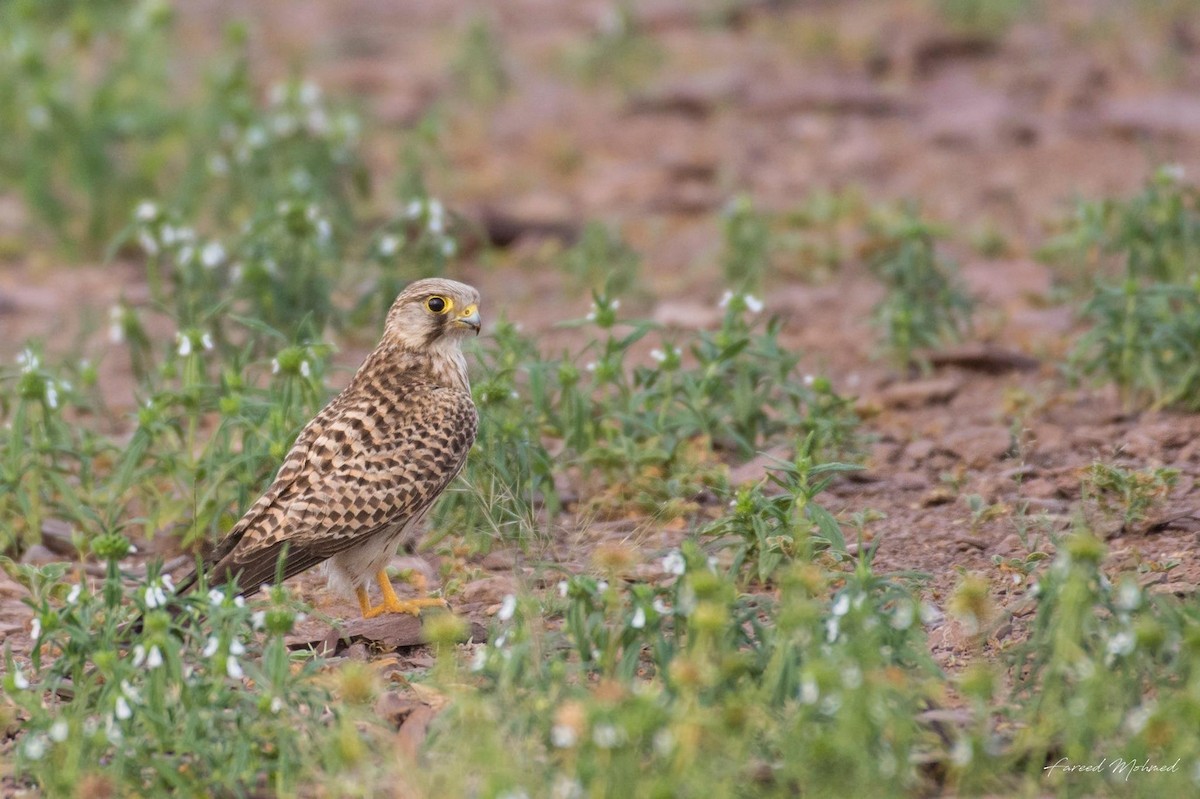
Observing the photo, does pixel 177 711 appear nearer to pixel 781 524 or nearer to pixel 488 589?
pixel 488 589

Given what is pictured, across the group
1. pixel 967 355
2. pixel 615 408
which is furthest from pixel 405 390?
pixel 967 355

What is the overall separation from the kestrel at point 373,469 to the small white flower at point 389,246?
1682 mm

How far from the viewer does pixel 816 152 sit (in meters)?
10.8

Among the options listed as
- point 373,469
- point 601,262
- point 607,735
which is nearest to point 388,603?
point 373,469

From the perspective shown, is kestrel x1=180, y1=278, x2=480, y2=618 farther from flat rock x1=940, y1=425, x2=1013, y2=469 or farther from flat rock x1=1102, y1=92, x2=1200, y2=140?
flat rock x1=1102, y1=92, x2=1200, y2=140

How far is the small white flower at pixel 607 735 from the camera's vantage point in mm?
3857

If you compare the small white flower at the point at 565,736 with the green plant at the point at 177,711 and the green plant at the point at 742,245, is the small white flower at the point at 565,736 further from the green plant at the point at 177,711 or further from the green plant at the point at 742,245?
the green plant at the point at 742,245

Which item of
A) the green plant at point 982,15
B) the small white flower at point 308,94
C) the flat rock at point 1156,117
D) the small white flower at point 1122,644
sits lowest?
the small white flower at point 1122,644

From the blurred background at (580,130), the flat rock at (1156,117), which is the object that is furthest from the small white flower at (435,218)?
the flat rock at (1156,117)

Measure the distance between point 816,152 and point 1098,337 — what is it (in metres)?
4.05

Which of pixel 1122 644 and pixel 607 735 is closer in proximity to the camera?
pixel 607 735
